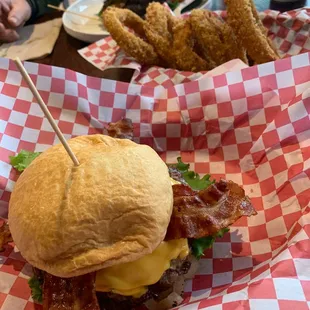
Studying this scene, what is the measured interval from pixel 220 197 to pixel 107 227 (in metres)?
0.46

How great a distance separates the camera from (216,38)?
259cm

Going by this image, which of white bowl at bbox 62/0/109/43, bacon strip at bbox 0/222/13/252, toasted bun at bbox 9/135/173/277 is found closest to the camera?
toasted bun at bbox 9/135/173/277

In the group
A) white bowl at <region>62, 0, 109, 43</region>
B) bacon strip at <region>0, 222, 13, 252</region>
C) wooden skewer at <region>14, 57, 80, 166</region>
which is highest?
wooden skewer at <region>14, 57, 80, 166</region>

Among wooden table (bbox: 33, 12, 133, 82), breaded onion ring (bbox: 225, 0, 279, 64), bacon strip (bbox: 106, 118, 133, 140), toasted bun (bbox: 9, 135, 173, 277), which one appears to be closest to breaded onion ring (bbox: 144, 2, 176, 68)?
wooden table (bbox: 33, 12, 133, 82)

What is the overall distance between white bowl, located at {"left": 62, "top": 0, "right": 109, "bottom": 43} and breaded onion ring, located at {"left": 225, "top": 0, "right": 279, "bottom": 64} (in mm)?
1017

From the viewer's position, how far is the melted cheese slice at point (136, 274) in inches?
58.7

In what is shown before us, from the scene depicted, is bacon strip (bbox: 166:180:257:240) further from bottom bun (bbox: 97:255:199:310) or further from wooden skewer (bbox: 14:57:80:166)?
wooden skewer (bbox: 14:57:80:166)

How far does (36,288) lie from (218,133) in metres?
1.12

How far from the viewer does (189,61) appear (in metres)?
2.61

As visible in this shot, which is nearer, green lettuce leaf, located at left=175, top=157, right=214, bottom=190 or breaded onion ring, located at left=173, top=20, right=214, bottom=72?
green lettuce leaf, located at left=175, top=157, right=214, bottom=190

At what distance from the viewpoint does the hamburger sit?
137cm

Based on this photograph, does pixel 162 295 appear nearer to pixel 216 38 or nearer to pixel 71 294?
pixel 71 294

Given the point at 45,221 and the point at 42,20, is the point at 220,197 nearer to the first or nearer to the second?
the point at 45,221

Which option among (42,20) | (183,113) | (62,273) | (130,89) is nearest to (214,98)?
(183,113)
